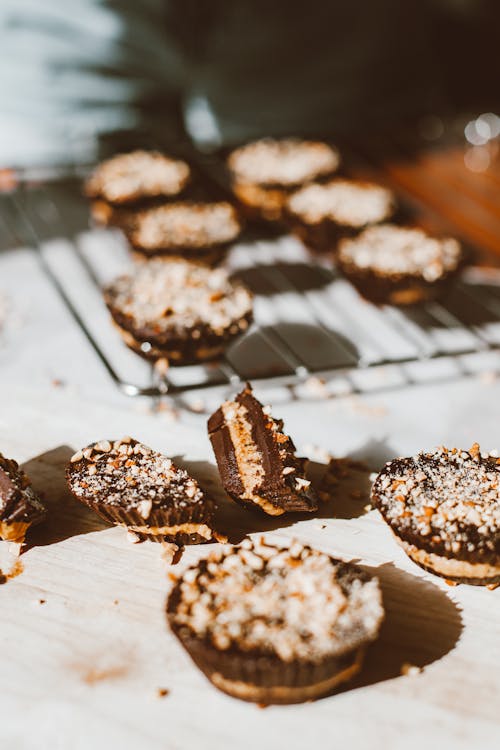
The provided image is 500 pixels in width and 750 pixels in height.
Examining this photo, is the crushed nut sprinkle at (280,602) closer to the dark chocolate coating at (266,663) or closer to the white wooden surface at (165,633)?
the dark chocolate coating at (266,663)

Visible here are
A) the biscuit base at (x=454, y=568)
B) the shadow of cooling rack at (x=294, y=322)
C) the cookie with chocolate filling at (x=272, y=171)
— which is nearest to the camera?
the biscuit base at (x=454, y=568)

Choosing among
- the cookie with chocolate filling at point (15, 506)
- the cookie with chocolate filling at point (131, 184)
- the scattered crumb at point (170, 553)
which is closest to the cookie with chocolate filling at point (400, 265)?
the cookie with chocolate filling at point (131, 184)

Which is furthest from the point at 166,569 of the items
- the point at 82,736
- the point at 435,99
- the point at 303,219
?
the point at 435,99

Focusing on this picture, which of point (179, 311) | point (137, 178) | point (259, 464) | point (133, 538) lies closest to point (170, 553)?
point (133, 538)

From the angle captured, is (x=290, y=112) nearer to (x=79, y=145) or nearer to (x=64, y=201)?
(x=79, y=145)

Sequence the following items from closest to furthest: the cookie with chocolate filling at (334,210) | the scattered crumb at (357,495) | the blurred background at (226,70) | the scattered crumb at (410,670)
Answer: the scattered crumb at (410,670) < the scattered crumb at (357,495) < the cookie with chocolate filling at (334,210) < the blurred background at (226,70)

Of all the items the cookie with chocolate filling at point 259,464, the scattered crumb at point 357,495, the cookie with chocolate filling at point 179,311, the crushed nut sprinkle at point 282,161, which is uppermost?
the crushed nut sprinkle at point 282,161

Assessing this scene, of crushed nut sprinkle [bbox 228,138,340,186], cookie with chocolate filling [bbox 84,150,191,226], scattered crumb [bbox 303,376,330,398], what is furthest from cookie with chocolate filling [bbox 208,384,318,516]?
crushed nut sprinkle [bbox 228,138,340,186]

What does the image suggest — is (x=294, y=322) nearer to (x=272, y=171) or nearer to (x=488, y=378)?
(x=488, y=378)
